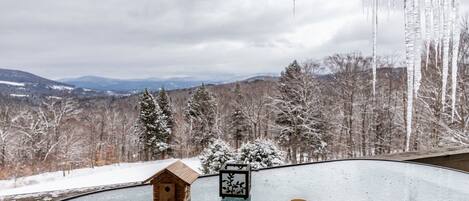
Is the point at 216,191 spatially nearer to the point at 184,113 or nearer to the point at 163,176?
the point at 163,176

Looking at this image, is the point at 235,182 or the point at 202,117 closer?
the point at 235,182

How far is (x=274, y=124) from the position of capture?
1706 centimetres

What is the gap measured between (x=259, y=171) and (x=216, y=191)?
1.23 feet

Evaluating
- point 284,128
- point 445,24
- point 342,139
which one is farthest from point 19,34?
point 342,139

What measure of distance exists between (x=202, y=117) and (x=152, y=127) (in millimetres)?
3372

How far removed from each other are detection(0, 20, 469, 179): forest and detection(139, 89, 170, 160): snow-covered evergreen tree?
6cm

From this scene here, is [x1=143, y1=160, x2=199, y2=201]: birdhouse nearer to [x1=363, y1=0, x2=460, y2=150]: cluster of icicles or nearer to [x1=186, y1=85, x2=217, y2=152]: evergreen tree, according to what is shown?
[x1=363, y1=0, x2=460, y2=150]: cluster of icicles

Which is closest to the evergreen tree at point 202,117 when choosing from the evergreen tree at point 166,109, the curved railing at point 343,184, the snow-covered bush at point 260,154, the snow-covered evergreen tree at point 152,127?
the evergreen tree at point 166,109

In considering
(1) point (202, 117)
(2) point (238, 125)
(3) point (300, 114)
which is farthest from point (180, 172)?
(1) point (202, 117)

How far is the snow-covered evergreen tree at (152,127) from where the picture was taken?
19.9 meters

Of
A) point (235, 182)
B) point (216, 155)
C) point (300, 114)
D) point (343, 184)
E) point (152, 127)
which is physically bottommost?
point (152, 127)

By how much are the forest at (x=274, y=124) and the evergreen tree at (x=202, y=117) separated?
64 millimetres

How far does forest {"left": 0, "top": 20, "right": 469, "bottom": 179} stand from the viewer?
1182cm

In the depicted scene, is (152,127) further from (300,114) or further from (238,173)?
(238,173)
